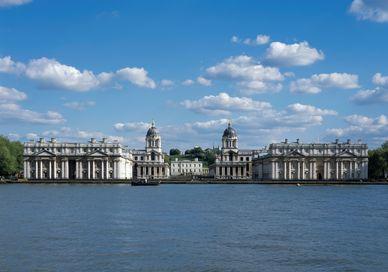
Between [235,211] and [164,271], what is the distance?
26.5 m

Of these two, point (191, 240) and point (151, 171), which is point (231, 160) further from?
point (191, 240)

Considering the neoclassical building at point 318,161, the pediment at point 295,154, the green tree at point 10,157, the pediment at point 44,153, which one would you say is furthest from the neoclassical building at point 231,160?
the green tree at point 10,157

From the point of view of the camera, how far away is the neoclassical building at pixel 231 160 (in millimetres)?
177000

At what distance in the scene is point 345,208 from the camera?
181ft

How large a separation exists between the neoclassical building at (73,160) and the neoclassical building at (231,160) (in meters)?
34.9

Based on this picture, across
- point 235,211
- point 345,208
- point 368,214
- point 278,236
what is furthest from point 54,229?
point 345,208

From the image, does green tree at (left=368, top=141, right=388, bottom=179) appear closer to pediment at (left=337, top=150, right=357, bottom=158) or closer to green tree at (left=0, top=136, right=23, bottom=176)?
pediment at (left=337, top=150, right=357, bottom=158)

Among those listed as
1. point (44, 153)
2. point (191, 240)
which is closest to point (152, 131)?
point (44, 153)

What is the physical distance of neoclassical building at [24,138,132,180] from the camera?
480 ft

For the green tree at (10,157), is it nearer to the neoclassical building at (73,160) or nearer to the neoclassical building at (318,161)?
the neoclassical building at (73,160)

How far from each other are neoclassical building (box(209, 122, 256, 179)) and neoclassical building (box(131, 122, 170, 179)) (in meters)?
15.7

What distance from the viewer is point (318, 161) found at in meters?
151

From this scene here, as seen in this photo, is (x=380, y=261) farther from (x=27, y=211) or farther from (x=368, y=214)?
(x=27, y=211)

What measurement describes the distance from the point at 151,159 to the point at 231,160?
2260cm
